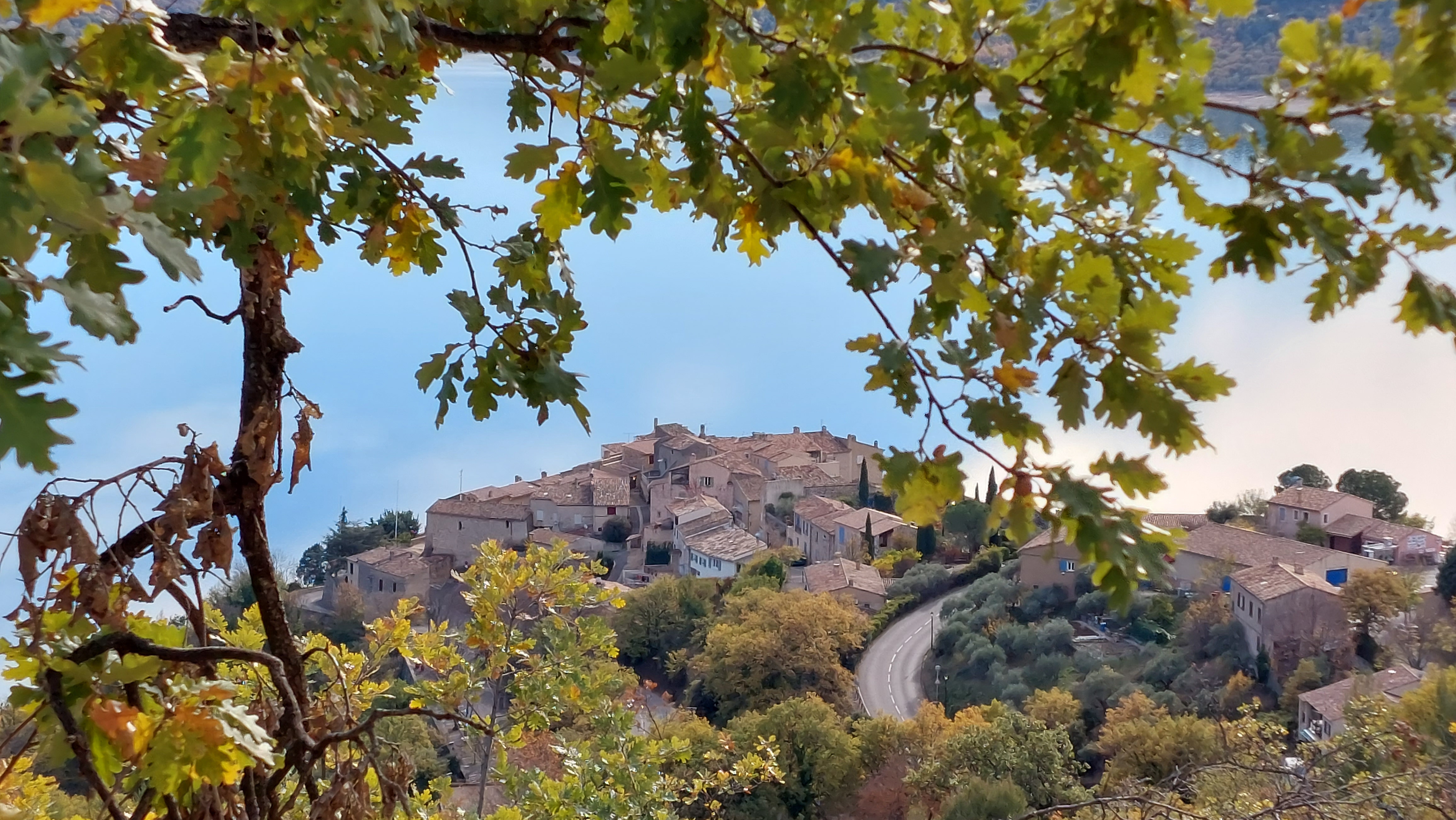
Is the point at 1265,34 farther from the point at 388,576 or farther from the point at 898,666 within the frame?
the point at 388,576

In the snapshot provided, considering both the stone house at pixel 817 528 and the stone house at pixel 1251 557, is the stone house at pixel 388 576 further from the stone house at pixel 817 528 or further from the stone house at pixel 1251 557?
the stone house at pixel 1251 557

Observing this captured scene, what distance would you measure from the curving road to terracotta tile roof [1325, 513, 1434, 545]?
251 inches

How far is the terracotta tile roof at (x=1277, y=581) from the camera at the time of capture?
13547 millimetres

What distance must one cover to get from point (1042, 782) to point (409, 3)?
34.9 feet

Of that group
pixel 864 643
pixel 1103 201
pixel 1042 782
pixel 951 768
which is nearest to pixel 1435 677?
pixel 1042 782

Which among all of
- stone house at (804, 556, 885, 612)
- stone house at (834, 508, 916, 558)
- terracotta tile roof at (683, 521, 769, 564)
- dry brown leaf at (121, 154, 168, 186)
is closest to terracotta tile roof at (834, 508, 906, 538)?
stone house at (834, 508, 916, 558)

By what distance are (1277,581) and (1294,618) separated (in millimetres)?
638

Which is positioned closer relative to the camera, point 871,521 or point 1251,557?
point 1251,557

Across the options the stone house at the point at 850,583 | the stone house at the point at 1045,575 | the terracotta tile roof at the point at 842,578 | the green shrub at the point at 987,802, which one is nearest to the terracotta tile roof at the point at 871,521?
the terracotta tile roof at the point at 842,578

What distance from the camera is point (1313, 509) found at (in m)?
17.4

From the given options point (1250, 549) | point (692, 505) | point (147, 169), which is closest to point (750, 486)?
point (692, 505)

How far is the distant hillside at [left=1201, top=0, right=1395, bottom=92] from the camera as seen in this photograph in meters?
0.86

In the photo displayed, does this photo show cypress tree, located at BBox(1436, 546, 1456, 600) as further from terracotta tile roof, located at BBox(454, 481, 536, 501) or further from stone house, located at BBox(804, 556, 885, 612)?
terracotta tile roof, located at BBox(454, 481, 536, 501)

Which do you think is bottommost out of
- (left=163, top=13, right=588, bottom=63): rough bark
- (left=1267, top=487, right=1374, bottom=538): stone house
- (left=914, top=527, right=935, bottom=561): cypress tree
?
(left=163, top=13, right=588, bottom=63): rough bark
